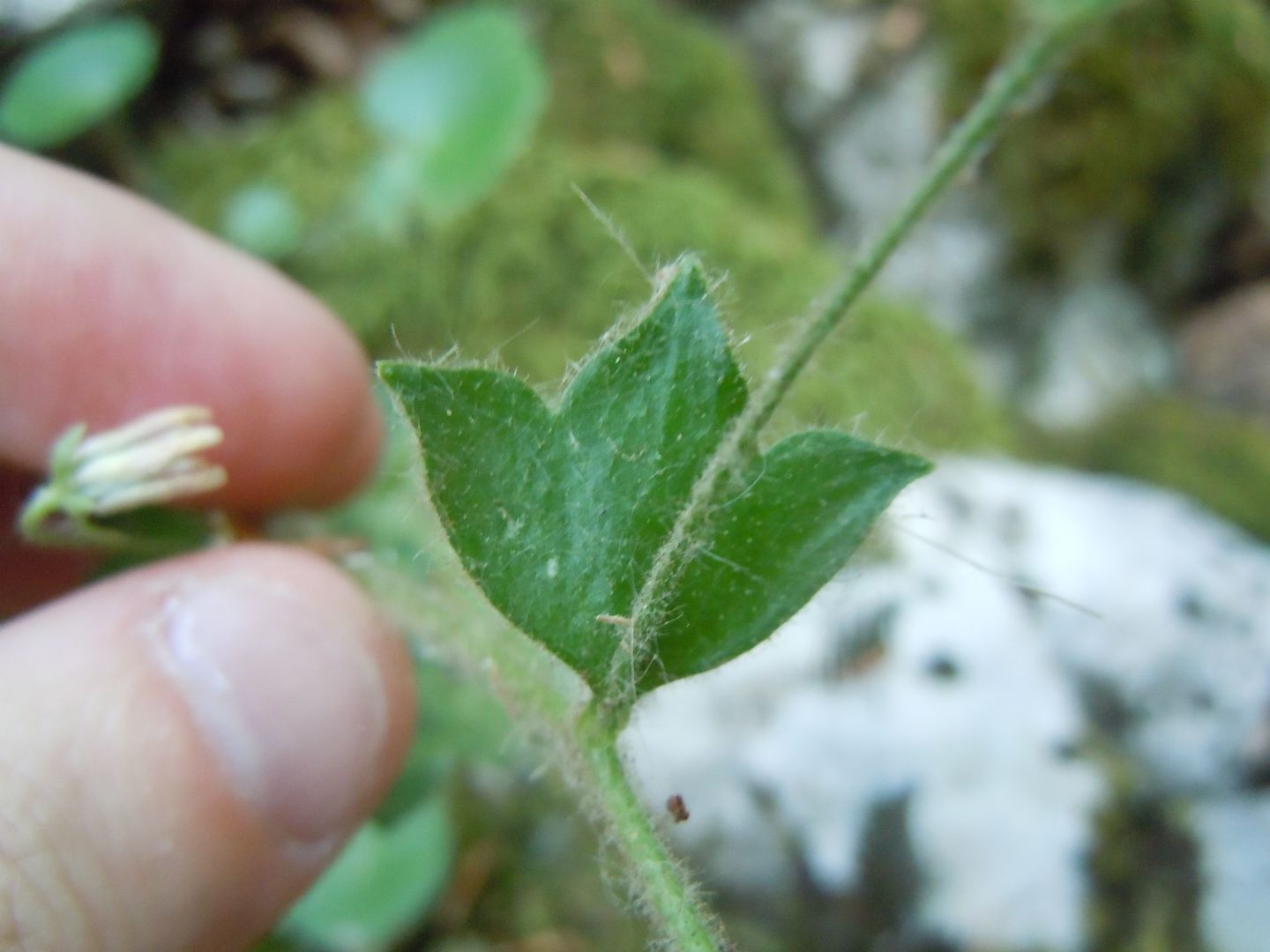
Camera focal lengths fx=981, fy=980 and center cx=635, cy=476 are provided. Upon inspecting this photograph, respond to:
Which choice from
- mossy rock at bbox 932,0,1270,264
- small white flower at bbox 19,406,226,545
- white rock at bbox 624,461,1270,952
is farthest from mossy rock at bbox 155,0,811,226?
small white flower at bbox 19,406,226,545

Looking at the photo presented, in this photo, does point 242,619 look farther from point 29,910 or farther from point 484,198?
point 484,198

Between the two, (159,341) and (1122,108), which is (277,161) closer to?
(159,341)

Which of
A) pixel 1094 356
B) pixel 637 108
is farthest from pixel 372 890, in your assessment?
pixel 1094 356

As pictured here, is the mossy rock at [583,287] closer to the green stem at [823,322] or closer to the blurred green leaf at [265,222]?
the blurred green leaf at [265,222]

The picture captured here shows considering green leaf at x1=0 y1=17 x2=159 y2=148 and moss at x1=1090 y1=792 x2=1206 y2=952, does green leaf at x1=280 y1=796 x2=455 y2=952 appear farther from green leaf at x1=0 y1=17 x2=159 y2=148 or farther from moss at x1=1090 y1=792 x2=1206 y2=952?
green leaf at x1=0 y1=17 x2=159 y2=148

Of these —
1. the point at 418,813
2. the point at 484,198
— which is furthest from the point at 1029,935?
the point at 484,198

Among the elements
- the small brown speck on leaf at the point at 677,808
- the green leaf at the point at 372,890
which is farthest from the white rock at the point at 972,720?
the small brown speck on leaf at the point at 677,808
